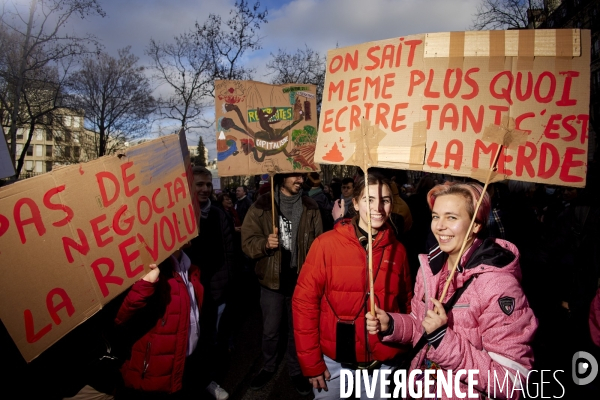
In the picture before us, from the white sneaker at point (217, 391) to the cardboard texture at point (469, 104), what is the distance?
8.15 feet

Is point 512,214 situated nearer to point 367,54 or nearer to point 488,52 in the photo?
point 488,52

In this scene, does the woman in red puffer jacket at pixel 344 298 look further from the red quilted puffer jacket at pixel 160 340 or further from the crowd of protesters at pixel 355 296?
the red quilted puffer jacket at pixel 160 340

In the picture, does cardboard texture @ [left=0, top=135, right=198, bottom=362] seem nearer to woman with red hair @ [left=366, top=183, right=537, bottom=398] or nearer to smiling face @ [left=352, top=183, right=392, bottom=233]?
smiling face @ [left=352, top=183, right=392, bottom=233]

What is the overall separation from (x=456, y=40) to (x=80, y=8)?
16.1 meters

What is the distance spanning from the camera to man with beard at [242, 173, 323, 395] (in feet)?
12.1

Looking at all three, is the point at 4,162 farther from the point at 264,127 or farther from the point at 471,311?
the point at 471,311

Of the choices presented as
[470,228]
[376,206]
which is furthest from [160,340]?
[470,228]

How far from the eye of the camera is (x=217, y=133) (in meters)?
3.60

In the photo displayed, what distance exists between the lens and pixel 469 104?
219 centimetres

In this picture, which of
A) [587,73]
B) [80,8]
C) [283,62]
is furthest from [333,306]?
[283,62]

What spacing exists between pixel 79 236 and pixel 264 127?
224 centimetres

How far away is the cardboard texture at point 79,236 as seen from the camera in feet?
4.92

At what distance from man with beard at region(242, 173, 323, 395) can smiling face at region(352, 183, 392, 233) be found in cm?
131

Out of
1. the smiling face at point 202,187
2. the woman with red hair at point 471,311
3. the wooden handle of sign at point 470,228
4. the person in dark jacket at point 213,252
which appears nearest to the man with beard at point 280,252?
the person in dark jacket at point 213,252
